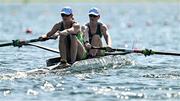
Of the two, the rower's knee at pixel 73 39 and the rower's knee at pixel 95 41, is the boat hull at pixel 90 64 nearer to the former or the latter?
the rower's knee at pixel 95 41

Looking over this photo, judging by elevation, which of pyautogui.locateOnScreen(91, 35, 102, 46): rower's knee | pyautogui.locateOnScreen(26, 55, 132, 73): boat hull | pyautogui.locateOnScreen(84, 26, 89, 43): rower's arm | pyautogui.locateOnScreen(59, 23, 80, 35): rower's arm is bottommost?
pyautogui.locateOnScreen(26, 55, 132, 73): boat hull

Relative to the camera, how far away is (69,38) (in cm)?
2278

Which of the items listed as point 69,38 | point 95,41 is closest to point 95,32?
point 95,41

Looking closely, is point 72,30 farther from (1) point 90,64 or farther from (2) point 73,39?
(1) point 90,64

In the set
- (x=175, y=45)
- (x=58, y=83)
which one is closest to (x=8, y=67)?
(x=58, y=83)

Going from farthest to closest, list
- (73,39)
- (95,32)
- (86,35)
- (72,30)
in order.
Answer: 1. (95,32)
2. (86,35)
3. (73,39)
4. (72,30)

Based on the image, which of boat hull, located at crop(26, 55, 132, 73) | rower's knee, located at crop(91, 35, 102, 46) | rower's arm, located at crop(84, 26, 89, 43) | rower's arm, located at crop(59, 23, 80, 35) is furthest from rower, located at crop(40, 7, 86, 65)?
rower's knee, located at crop(91, 35, 102, 46)

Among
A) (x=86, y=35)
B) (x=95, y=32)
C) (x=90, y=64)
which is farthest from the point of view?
(x=95, y=32)

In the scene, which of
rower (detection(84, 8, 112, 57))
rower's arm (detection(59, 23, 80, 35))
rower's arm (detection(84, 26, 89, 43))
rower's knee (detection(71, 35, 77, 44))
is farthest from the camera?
rower (detection(84, 8, 112, 57))

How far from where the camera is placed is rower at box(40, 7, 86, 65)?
73.7 ft

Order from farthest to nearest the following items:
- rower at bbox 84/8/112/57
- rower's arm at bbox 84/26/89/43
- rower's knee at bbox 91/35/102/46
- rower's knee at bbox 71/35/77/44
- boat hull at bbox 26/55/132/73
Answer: rower's knee at bbox 91/35/102/46 → rower at bbox 84/8/112/57 → rower's arm at bbox 84/26/89/43 → boat hull at bbox 26/55/132/73 → rower's knee at bbox 71/35/77/44

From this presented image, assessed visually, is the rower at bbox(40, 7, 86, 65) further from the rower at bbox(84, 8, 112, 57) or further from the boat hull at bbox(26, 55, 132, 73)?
the rower at bbox(84, 8, 112, 57)

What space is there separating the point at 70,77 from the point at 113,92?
3.06 metres

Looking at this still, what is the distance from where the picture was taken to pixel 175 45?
1544 inches
